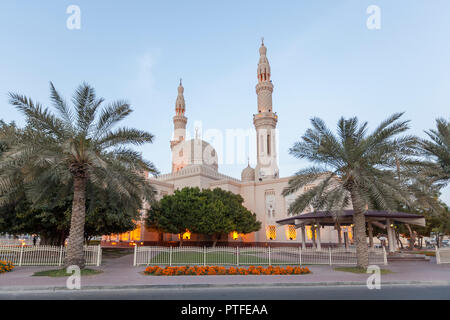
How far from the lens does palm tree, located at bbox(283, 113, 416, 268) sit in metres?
13.7

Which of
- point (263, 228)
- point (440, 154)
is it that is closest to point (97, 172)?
point (440, 154)

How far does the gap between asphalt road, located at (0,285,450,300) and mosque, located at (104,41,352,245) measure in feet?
89.8

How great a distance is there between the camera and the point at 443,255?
60.3 ft

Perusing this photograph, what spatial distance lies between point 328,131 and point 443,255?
11191mm

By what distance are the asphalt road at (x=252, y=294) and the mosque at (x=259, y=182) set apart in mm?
27363

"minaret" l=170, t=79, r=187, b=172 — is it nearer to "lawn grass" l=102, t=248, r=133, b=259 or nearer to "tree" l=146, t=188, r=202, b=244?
"tree" l=146, t=188, r=202, b=244

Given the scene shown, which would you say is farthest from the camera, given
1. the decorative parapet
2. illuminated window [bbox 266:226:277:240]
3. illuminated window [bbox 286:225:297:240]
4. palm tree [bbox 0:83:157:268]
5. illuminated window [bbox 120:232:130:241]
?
the decorative parapet

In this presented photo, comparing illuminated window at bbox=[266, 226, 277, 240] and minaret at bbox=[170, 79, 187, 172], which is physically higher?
minaret at bbox=[170, 79, 187, 172]

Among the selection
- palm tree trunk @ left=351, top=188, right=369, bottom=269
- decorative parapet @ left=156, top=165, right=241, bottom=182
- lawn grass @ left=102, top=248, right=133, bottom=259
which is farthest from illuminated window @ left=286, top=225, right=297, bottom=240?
palm tree trunk @ left=351, top=188, right=369, bottom=269

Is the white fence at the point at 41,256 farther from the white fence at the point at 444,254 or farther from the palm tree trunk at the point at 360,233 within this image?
the white fence at the point at 444,254

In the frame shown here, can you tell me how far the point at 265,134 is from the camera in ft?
143

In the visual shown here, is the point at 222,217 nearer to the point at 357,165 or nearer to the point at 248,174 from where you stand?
the point at 248,174

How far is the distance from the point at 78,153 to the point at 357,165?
11804mm
